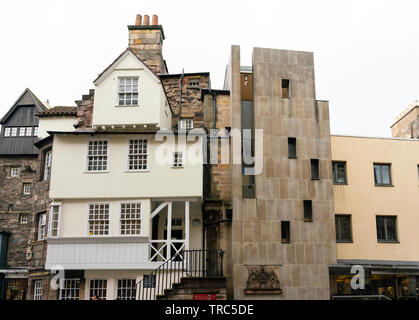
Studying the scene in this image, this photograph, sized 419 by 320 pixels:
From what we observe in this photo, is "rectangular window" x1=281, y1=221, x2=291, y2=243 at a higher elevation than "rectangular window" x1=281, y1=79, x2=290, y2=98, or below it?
below

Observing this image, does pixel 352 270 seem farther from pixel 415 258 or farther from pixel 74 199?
pixel 74 199

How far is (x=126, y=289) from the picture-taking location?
823 inches

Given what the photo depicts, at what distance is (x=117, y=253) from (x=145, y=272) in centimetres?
152

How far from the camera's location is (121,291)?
2100 cm

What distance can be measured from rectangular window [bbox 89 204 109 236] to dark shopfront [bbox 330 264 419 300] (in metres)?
10.4

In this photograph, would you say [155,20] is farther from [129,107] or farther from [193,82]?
[129,107]

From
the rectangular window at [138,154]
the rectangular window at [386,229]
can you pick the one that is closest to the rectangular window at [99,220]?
the rectangular window at [138,154]

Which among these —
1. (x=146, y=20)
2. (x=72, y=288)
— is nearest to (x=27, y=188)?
(x=146, y=20)

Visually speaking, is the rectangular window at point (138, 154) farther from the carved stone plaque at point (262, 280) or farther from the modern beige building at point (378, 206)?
the modern beige building at point (378, 206)

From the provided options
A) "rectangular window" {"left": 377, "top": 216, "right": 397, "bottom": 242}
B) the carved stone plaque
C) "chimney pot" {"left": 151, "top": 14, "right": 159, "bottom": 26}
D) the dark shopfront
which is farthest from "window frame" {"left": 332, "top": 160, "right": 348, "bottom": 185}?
"chimney pot" {"left": 151, "top": 14, "right": 159, "bottom": 26}

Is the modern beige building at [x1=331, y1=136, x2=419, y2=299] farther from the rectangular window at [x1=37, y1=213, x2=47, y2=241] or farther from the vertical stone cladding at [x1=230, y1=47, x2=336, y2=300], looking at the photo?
the rectangular window at [x1=37, y1=213, x2=47, y2=241]

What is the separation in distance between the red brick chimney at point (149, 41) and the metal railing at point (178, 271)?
1377cm

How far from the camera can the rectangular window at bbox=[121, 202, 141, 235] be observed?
21.2 meters

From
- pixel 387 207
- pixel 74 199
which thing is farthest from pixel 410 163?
pixel 74 199
